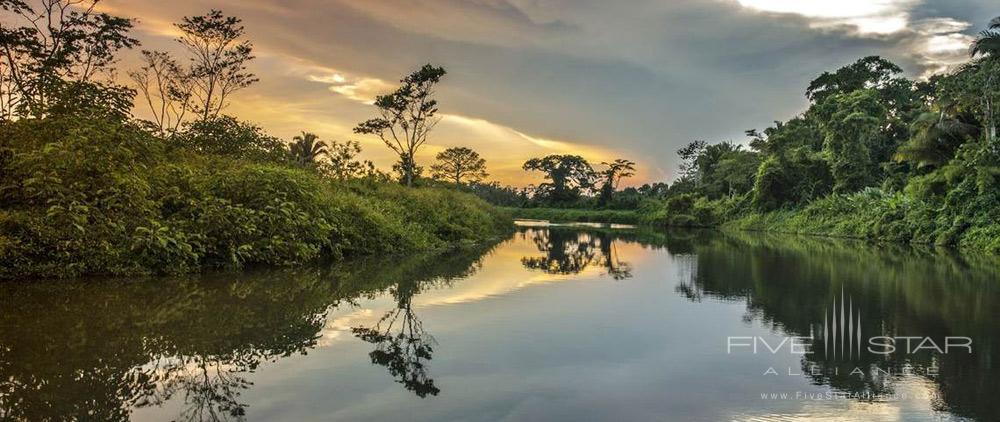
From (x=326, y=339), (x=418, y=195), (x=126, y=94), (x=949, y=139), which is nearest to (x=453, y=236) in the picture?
(x=418, y=195)

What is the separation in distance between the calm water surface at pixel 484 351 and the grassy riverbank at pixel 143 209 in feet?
2.25

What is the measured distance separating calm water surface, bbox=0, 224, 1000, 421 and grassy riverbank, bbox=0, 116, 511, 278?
2.25ft

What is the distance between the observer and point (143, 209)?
11125 millimetres

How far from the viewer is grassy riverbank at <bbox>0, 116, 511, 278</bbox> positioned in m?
10.1

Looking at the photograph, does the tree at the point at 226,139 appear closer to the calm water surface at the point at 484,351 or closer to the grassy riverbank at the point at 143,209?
the grassy riverbank at the point at 143,209

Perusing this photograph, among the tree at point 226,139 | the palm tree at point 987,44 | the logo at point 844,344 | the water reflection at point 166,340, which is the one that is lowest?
the logo at point 844,344

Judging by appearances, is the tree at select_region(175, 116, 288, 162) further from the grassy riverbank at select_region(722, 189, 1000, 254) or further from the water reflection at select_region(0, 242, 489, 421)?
the grassy riverbank at select_region(722, 189, 1000, 254)

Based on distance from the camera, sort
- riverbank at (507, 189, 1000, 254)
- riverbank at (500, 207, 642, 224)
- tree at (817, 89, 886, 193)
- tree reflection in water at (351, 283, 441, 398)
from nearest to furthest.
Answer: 1. tree reflection in water at (351, 283, 441, 398)
2. riverbank at (507, 189, 1000, 254)
3. tree at (817, 89, 886, 193)
4. riverbank at (500, 207, 642, 224)

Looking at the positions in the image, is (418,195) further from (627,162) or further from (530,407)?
(627,162)

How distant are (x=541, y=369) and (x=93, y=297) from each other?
6871mm

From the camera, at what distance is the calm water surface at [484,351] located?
468 centimetres

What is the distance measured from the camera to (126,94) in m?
13.8

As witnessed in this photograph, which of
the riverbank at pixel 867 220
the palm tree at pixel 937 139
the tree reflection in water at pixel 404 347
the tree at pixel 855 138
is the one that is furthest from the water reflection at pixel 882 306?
the tree at pixel 855 138

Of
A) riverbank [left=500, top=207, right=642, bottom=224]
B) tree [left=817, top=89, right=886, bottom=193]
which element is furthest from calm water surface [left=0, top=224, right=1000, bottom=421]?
riverbank [left=500, top=207, right=642, bottom=224]
